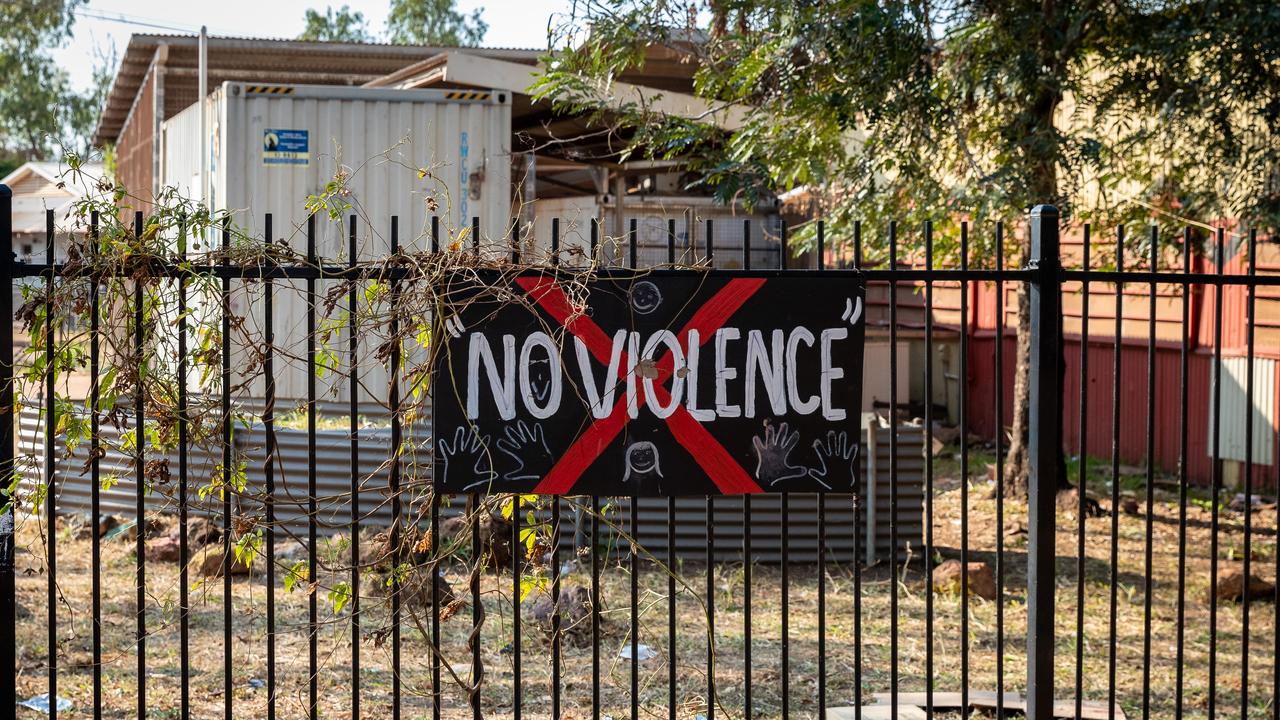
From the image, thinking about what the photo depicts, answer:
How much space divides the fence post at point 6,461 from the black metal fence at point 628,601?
0.04 ft

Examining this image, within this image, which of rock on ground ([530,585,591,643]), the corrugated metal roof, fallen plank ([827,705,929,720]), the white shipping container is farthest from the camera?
the corrugated metal roof

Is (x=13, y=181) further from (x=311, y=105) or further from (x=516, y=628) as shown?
(x=516, y=628)

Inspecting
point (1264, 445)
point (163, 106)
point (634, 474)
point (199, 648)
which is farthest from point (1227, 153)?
point (163, 106)

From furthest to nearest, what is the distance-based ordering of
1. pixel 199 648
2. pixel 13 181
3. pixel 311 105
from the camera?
pixel 13 181
pixel 311 105
pixel 199 648

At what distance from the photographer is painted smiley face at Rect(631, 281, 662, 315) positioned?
388 cm

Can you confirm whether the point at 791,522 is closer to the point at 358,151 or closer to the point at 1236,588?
the point at 1236,588

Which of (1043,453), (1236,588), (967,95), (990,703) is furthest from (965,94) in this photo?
(1043,453)

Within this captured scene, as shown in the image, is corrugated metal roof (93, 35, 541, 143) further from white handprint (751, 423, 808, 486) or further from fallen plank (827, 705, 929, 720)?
white handprint (751, 423, 808, 486)

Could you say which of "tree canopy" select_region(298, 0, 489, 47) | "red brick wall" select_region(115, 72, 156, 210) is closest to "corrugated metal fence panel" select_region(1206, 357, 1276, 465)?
"red brick wall" select_region(115, 72, 156, 210)

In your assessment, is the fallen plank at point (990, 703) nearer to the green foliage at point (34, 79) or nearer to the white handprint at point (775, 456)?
the white handprint at point (775, 456)

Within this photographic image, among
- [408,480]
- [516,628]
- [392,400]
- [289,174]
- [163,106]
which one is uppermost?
[163,106]

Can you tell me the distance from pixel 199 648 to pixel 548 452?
136 inches

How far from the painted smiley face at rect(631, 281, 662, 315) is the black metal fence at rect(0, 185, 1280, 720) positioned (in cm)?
13

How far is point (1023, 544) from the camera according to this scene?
9664 mm
